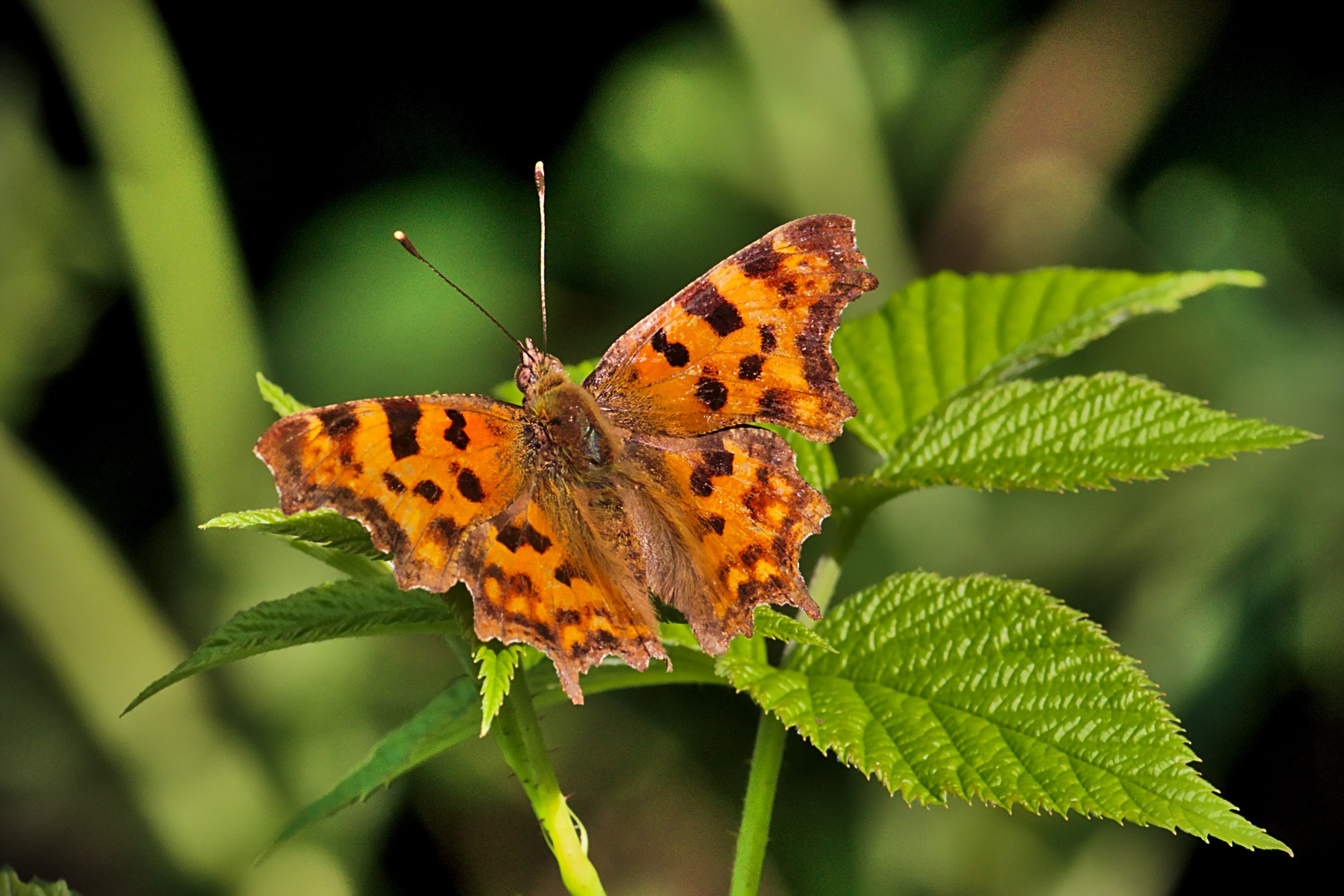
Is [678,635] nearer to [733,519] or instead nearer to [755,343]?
[733,519]

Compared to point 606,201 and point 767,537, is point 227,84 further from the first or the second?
point 767,537

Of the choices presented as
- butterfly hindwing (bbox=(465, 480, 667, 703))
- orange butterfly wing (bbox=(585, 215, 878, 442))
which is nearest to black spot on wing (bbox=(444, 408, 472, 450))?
butterfly hindwing (bbox=(465, 480, 667, 703))

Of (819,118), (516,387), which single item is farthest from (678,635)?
(819,118)

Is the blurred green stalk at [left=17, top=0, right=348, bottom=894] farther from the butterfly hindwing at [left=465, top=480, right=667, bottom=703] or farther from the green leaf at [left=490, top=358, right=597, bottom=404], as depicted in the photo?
the butterfly hindwing at [left=465, top=480, right=667, bottom=703]

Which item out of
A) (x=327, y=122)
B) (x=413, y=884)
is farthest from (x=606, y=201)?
(x=413, y=884)

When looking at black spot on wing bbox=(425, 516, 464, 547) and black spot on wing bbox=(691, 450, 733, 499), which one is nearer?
black spot on wing bbox=(425, 516, 464, 547)

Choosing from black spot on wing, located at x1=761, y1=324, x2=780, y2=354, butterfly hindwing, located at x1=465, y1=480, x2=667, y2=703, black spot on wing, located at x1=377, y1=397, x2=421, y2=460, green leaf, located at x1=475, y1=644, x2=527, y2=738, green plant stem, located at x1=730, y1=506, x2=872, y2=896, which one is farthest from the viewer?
black spot on wing, located at x1=761, y1=324, x2=780, y2=354

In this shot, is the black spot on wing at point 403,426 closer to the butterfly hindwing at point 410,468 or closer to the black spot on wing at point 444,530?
the butterfly hindwing at point 410,468
